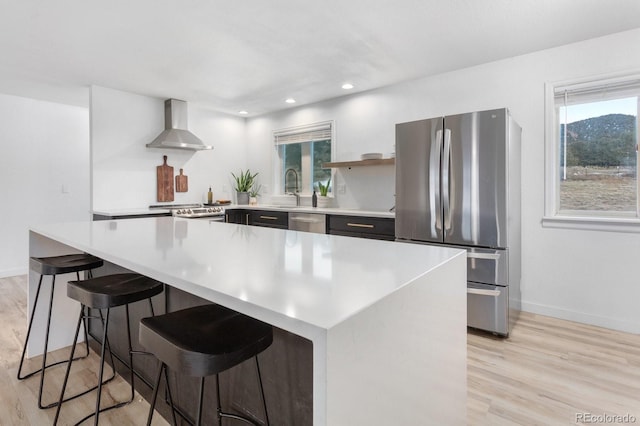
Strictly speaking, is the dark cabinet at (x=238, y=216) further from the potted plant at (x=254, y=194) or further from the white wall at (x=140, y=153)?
the white wall at (x=140, y=153)

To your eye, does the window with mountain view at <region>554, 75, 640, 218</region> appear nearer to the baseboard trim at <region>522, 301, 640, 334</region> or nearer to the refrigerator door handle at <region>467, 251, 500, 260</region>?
the baseboard trim at <region>522, 301, 640, 334</region>

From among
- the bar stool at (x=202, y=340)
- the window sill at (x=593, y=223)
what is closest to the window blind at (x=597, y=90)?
the window sill at (x=593, y=223)

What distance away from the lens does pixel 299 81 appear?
12.5 feet

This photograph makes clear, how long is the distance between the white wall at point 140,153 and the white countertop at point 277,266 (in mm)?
2663

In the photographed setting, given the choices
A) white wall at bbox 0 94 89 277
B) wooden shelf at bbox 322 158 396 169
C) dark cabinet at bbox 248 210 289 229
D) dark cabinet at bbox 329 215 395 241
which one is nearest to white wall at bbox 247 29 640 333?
wooden shelf at bbox 322 158 396 169

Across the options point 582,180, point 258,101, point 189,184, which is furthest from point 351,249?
point 189,184

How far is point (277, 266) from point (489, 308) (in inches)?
85.5

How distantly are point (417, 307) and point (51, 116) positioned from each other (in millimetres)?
5585

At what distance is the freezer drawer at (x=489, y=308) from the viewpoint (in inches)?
102

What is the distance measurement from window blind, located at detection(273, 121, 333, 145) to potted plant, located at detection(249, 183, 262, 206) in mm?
784

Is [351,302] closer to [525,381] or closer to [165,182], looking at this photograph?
[525,381]

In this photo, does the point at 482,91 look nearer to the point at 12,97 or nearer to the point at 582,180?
the point at 582,180

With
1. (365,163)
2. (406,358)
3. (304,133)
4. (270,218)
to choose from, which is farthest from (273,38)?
(406,358)

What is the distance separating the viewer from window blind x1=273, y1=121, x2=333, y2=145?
459cm
